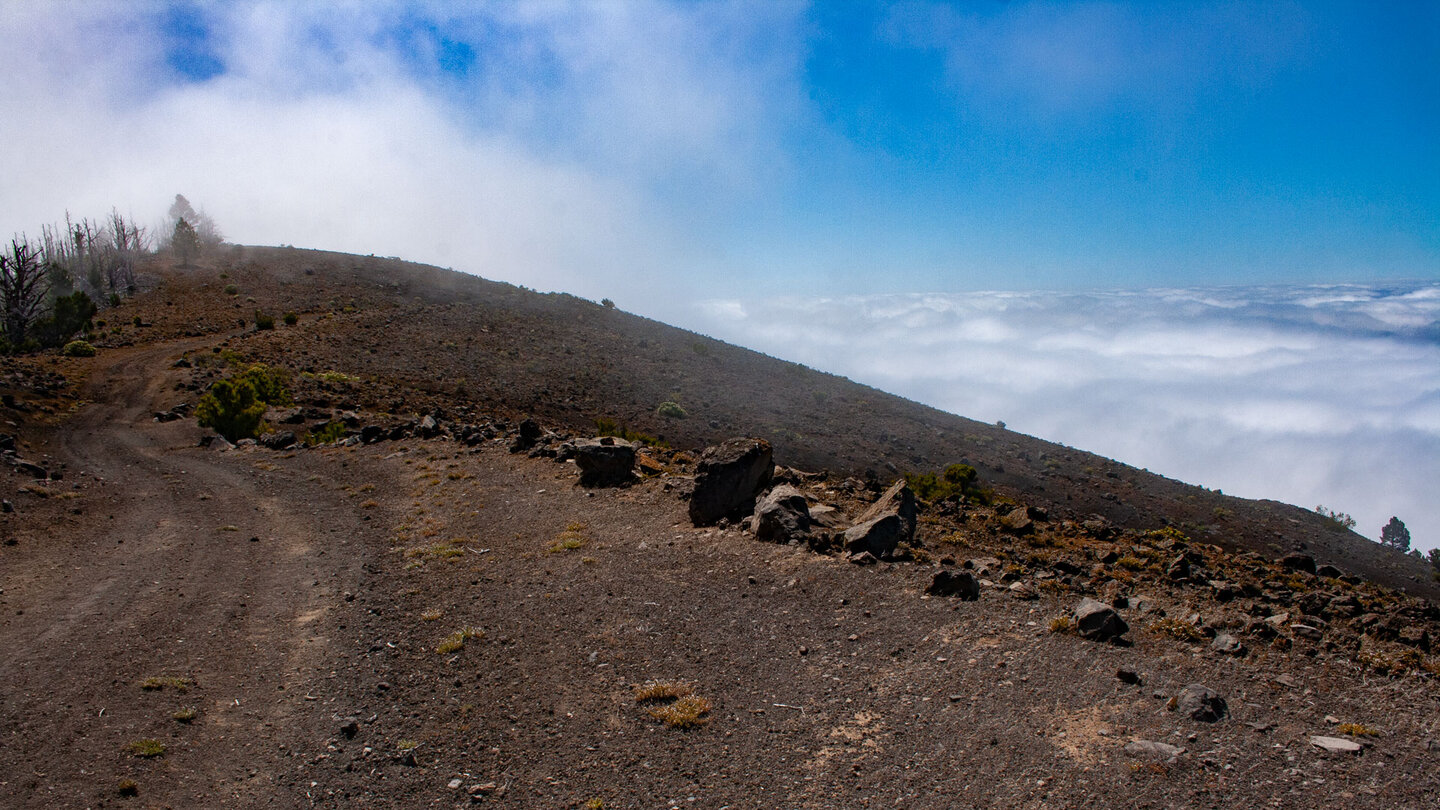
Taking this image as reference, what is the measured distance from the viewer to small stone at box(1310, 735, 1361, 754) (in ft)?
17.9

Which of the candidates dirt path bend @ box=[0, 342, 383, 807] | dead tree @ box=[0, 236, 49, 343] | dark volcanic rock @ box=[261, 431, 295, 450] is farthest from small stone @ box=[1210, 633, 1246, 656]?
dead tree @ box=[0, 236, 49, 343]

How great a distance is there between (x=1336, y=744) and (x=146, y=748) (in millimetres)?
9764

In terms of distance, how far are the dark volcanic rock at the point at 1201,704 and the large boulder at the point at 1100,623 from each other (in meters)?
1.31

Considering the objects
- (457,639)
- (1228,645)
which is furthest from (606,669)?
(1228,645)

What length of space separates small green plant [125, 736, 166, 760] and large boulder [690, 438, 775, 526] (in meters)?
7.98

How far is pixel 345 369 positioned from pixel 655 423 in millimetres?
14012

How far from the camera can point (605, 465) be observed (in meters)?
15.5

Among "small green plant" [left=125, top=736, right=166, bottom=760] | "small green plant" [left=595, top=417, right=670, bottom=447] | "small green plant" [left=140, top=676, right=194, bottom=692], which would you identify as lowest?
"small green plant" [left=125, top=736, right=166, bottom=760]

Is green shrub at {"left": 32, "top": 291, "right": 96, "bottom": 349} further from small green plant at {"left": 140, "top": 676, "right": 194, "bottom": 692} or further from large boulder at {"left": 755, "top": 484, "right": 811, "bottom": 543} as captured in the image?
large boulder at {"left": 755, "top": 484, "right": 811, "bottom": 543}

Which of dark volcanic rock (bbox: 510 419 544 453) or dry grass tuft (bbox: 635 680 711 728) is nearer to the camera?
dry grass tuft (bbox: 635 680 711 728)

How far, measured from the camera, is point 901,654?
25.8ft

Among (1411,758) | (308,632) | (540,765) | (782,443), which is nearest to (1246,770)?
(1411,758)

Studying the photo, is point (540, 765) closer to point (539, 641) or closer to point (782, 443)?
point (539, 641)

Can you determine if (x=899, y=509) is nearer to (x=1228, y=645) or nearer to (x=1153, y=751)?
(x=1228, y=645)
